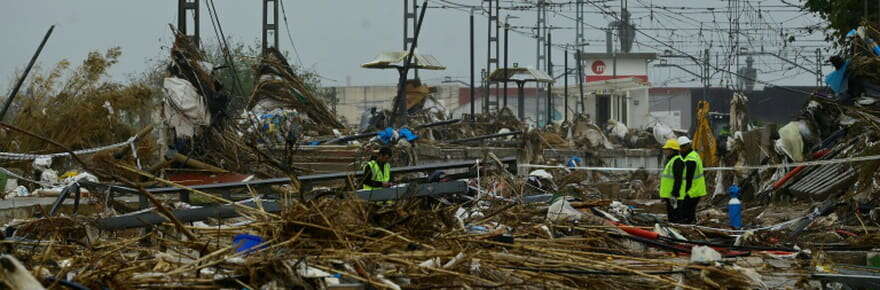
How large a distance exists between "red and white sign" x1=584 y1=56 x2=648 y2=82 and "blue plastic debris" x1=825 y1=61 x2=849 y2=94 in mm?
70588

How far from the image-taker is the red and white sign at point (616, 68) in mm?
88562

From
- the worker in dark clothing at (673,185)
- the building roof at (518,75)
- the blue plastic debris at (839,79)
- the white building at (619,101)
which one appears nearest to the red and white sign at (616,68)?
the white building at (619,101)

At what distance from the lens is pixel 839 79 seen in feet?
57.7

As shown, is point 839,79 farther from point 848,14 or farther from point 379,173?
point 848,14

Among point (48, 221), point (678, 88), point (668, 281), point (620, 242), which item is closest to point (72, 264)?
point (48, 221)

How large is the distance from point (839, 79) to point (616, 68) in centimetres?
7163

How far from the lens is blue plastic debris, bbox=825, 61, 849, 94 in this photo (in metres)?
17.6

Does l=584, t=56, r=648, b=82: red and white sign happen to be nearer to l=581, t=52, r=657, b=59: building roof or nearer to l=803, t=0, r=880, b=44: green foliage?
l=581, t=52, r=657, b=59: building roof

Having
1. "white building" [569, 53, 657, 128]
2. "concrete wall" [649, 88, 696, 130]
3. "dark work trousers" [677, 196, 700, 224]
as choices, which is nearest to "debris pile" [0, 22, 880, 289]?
"dark work trousers" [677, 196, 700, 224]

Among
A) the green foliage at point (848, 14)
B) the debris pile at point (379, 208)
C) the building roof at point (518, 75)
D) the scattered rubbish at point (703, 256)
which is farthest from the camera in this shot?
the building roof at point (518, 75)

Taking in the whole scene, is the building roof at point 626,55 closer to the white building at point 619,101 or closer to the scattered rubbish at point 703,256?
the white building at point 619,101

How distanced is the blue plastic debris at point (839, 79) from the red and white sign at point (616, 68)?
7059 cm

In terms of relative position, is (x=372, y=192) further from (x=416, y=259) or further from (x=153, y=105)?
(x=153, y=105)

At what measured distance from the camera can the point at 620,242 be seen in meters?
10.0
